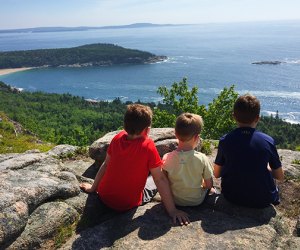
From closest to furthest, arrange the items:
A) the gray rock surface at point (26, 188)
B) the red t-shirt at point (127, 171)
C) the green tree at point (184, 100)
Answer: the gray rock surface at point (26, 188), the red t-shirt at point (127, 171), the green tree at point (184, 100)

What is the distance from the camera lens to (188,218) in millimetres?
5848

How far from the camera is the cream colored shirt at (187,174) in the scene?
19.8 ft

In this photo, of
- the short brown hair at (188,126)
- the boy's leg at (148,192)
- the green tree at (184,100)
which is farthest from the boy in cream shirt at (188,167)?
the green tree at (184,100)

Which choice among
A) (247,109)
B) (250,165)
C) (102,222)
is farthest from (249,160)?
(102,222)

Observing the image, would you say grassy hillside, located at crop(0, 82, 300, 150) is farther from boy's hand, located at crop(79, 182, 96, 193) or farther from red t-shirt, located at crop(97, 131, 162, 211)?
red t-shirt, located at crop(97, 131, 162, 211)

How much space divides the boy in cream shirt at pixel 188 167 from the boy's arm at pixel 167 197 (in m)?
0.18

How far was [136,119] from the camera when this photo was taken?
587 centimetres

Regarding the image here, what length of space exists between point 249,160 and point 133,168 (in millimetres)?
1949

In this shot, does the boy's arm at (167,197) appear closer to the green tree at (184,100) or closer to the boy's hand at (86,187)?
the boy's hand at (86,187)

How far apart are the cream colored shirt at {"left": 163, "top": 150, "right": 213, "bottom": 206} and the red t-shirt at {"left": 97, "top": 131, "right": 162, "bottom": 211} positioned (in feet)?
0.89

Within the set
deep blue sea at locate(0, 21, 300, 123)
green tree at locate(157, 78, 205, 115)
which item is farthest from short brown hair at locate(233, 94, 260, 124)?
deep blue sea at locate(0, 21, 300, 123)

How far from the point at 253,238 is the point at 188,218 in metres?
1.06

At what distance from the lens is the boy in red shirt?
19.4ft

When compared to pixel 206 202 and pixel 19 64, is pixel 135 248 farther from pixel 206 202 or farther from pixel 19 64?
pixel 19 64
